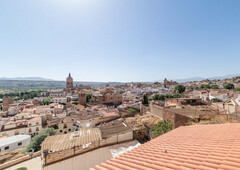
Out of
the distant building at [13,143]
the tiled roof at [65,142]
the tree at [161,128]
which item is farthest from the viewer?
the distant building at [13,143]

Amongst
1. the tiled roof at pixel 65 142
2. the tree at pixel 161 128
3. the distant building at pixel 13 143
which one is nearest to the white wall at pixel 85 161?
the tiled roof at pixel 65 142

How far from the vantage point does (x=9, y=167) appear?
27.7ft

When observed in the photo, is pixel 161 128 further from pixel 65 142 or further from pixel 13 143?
pixel 13 143

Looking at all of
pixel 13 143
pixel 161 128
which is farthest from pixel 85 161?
pixel 13 143

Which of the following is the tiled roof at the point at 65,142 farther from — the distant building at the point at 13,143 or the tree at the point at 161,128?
the distant building at the point at 13,143

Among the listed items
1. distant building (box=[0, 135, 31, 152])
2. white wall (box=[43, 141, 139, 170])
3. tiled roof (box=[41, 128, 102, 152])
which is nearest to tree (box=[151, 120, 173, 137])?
white wall (box=[43, 141, 139, 170])

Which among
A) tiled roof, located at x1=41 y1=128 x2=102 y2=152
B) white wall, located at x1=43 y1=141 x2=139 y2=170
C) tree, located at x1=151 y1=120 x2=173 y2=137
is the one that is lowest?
white wall, located at x1=43 y1=141 x2=139 y2=170

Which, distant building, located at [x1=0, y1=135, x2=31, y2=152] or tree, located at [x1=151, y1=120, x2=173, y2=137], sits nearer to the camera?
tree, located at [x1=151, y1=120, x2=173, y2=137]

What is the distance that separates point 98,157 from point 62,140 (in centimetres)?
236

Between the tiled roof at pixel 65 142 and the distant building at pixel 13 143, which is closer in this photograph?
the tiled roof at pixel 65 142

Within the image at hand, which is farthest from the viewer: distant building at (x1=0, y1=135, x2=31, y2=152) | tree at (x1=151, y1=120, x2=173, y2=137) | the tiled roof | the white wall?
distant building at (x1=0, y1=135, x2=31, y2=152)

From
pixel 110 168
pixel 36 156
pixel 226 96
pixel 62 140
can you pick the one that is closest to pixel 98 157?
pixel 62 140

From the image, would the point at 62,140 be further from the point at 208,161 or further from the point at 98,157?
the point at 208,161

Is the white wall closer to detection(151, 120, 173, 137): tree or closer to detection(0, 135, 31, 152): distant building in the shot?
detection(151, 120, 173, 137): tree
